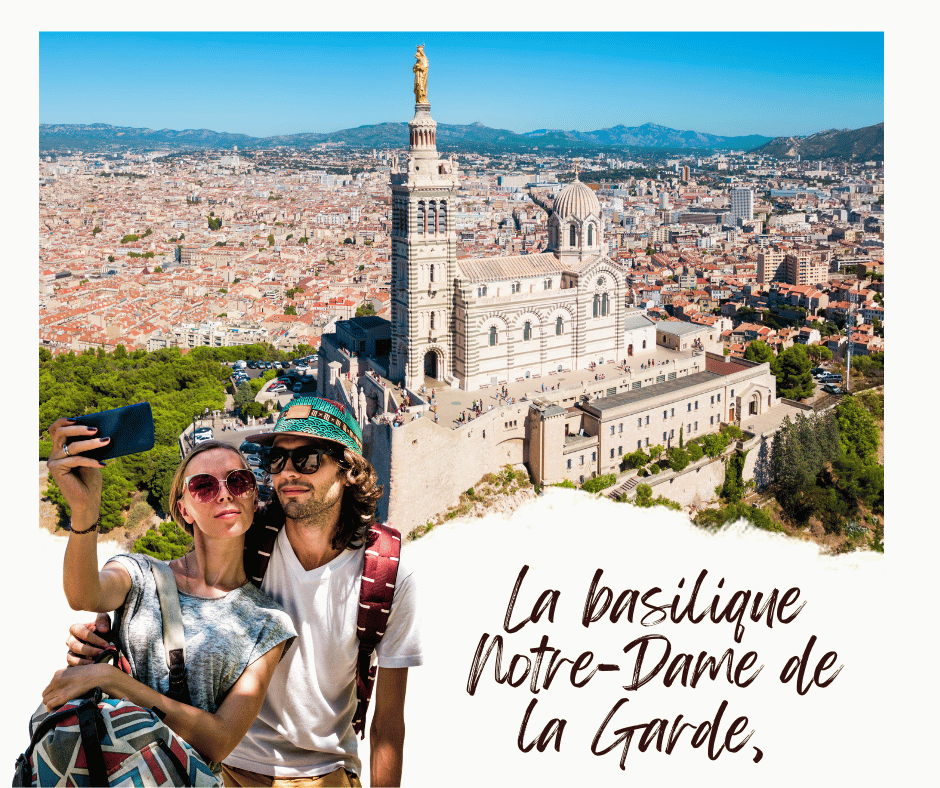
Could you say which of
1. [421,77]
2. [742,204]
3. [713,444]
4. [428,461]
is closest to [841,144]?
[713,444]

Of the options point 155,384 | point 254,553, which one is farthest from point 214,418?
point 254,553

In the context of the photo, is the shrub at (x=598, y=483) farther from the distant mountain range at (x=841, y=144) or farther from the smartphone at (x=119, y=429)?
the smartphone at (x=119, y=429)

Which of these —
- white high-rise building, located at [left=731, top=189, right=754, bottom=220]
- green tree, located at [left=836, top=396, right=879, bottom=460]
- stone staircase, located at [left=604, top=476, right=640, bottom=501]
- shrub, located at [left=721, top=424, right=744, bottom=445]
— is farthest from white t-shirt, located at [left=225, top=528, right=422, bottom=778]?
white high-rise building, located at [left=731, top=189, right=754, bottom=220]

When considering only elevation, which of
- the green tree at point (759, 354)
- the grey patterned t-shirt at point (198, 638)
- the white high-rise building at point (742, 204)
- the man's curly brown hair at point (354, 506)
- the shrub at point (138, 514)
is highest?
the white high-rise building at point (742, 204)

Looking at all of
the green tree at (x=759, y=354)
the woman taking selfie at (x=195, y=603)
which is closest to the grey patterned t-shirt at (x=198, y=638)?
the woman taking selfie at (x=195, y=603)

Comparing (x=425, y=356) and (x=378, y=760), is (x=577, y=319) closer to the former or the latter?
(x=425, y=356)
